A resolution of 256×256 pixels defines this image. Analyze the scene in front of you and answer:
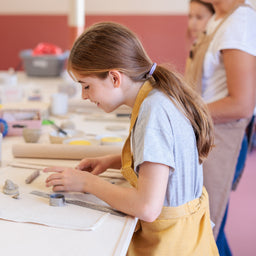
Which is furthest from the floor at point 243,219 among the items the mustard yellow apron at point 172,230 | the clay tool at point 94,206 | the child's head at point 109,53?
the child's head at point 109,53

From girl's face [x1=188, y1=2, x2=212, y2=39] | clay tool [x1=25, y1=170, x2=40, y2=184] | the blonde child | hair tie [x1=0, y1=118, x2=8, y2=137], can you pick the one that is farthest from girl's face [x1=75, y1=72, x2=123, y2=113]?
girl's face [x1=188, y1=2, x2=212, y2=39]

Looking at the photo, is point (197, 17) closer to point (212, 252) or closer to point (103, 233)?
point (212, 252)

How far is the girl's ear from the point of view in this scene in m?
1.02

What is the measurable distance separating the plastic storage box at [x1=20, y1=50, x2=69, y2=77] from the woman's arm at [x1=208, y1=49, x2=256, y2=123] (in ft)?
6.61

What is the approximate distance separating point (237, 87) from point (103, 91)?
615 mm

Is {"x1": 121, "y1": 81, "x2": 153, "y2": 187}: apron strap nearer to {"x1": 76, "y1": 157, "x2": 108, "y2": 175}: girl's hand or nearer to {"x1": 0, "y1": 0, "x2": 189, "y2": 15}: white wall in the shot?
{"x1": 76, "y1": 157, "x2": 108, "y2": 175}: girl's hand

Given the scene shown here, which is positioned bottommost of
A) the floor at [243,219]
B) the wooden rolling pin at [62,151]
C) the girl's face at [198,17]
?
the floor at [243,219]

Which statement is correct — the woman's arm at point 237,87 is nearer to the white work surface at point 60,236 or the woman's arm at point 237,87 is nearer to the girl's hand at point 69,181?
the white work surface at point 60,236

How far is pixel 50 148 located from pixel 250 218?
5.61 feet

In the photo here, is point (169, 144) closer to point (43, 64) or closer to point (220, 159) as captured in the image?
point (220, 159)

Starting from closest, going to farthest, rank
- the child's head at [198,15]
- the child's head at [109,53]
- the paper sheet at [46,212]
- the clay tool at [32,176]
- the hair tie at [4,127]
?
1. the paper sheet at [46,212]
2. the child's head at [109,53]
3. the clay tool at [32,176]
4. the hair tie at [4,127]
5. the child's head at [198,15]

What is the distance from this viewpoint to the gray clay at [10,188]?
1.06m

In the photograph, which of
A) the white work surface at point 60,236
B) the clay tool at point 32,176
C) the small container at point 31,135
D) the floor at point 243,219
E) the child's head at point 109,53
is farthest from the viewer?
the floor at point 243,219

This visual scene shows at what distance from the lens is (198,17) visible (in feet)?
9.21
